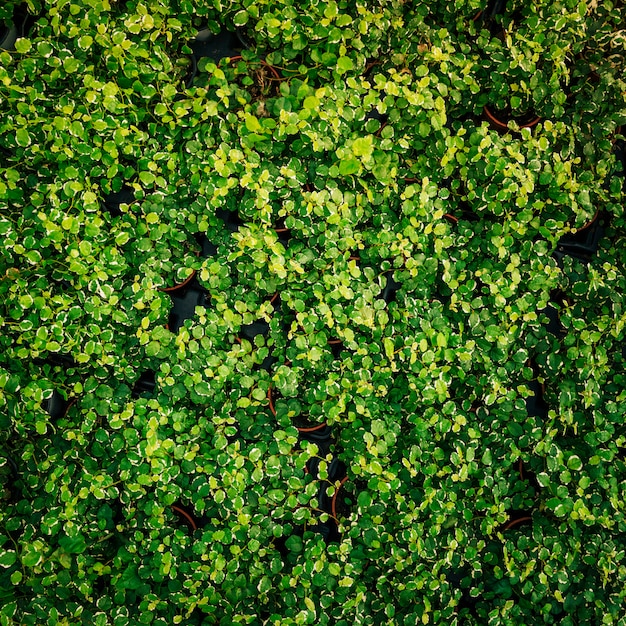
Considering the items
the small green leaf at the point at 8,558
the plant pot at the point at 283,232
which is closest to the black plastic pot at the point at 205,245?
the plant pot at the point at 283,232

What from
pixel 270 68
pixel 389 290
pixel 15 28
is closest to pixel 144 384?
pixel 389 290

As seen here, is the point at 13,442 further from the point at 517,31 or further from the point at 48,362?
the point at 517,31

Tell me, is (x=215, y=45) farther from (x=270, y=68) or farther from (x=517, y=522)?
(x=517, y=522)

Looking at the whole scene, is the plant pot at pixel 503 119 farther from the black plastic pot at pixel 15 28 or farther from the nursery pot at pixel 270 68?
the black plastic pot at pixel 15 28

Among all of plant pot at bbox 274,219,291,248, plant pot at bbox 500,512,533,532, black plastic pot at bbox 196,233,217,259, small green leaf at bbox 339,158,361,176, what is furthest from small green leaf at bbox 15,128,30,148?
plant pot at bbox 500,512,533,532

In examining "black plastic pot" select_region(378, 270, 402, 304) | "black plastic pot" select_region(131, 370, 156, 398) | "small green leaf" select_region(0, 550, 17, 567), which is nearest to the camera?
"small green leaf" select_region(0, 550, 17, 567)

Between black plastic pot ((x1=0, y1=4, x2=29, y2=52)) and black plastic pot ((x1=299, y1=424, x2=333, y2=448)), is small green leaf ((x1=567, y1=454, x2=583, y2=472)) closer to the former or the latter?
black plastic pot ((x1=299, y1=424, x2=333, y2=448))
